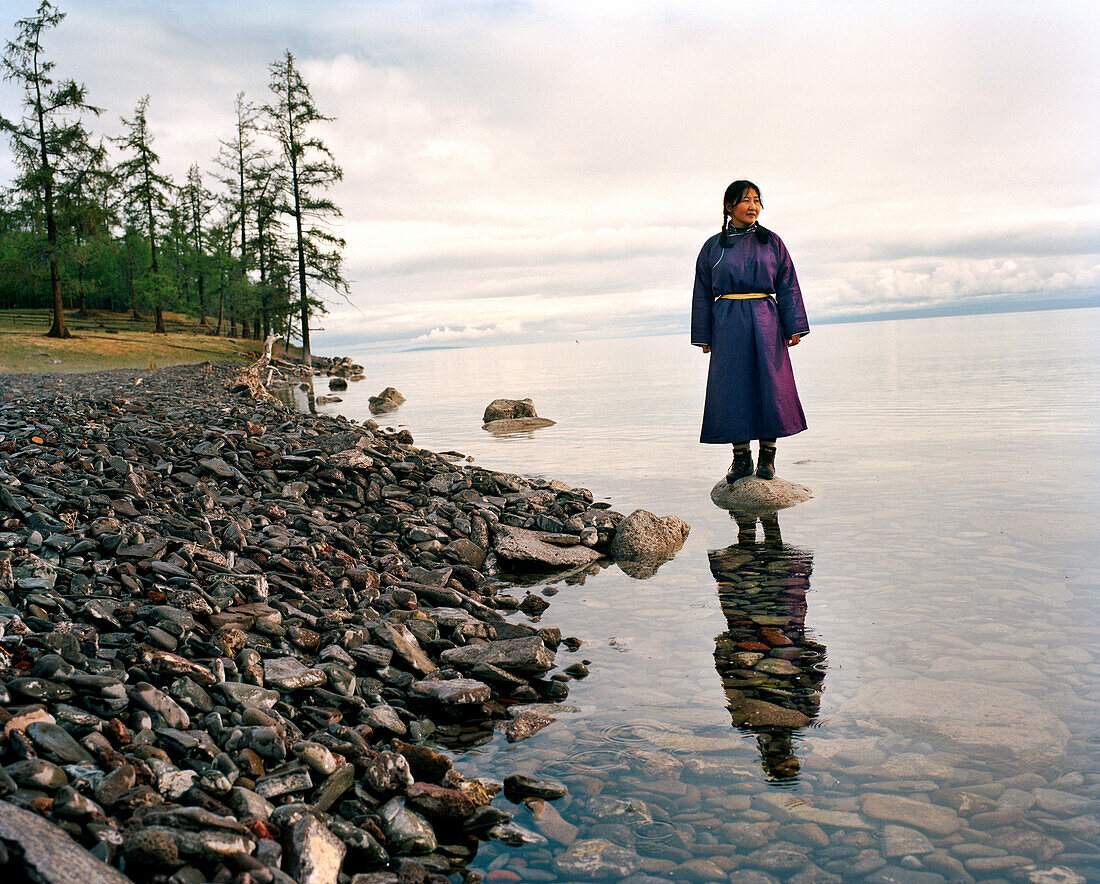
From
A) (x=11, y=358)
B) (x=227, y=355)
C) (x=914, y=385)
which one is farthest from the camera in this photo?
(x=227, y=355)

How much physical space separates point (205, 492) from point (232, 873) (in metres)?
5.10

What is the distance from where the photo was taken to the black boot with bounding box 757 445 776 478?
372 inches

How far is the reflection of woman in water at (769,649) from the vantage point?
3756 millimetres

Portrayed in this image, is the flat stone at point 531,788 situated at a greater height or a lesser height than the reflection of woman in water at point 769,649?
lesser

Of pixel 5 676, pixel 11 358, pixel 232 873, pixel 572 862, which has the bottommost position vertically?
pixel 572 862

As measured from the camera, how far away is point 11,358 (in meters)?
32.2

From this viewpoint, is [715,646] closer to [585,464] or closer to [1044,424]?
[585,464]

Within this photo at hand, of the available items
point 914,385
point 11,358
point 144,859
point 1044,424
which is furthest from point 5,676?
point 11,358

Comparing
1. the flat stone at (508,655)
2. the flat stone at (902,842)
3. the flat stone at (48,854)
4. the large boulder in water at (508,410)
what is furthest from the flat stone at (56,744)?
the large boulder in water at (508,410)

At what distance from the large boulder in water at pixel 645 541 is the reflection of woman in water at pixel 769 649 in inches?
18.8

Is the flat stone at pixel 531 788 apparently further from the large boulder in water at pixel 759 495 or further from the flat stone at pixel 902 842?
the large boulder in water at pixel 759 495

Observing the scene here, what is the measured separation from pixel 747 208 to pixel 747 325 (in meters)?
1.30

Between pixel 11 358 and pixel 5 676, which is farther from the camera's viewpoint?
pixel 11 358

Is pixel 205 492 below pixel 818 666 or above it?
above
